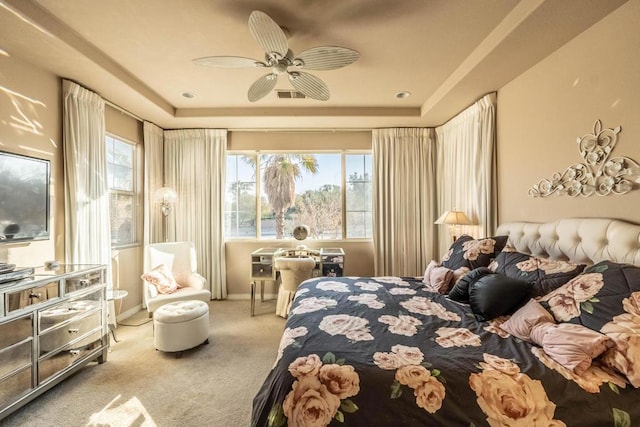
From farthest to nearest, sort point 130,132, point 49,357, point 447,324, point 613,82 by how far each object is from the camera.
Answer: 1. point 130,132
2. point 49,357
3. point 613,82
4. point 447,324

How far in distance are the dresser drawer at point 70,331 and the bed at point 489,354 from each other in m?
1.81

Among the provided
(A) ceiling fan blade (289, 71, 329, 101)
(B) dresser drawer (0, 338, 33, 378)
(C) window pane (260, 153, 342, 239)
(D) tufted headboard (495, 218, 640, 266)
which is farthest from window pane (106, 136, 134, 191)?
(D) tufted headboard (495, 218, 640, 266)

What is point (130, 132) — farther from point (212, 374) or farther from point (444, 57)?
point (444, 57)

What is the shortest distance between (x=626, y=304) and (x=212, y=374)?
265 centimetres

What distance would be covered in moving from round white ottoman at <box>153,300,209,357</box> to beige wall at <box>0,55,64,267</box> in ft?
3.80

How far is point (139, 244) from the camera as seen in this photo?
3906 mm

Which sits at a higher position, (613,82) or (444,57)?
(444,57)

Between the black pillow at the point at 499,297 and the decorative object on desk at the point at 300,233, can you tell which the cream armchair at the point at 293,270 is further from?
the black pillow at the point at 499,297

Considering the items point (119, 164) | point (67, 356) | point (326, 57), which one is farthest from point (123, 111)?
point (326, 57)

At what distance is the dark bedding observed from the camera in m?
1.03

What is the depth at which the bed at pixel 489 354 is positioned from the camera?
3.44 feet

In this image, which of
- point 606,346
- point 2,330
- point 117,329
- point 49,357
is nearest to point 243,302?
point 117,329

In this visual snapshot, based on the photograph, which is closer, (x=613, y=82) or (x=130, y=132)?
(x=613, y=82)

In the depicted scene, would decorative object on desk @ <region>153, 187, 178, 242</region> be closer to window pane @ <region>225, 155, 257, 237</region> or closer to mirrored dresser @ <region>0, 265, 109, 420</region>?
window pane @ <region>225, 155, 257, 237</region>
